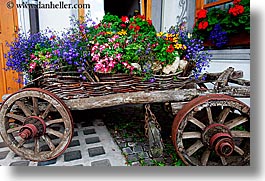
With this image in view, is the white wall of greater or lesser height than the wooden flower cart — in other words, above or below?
above

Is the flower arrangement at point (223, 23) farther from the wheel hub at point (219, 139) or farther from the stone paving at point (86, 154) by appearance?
the stone paving at point (86, 154)

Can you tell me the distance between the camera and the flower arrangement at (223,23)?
Answer: 2090 mm

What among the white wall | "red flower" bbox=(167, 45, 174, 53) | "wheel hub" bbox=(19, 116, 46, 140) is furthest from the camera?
the white wall

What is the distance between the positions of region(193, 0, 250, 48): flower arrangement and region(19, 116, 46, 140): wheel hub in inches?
85.6

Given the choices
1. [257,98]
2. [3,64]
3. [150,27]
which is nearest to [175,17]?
[150,27]

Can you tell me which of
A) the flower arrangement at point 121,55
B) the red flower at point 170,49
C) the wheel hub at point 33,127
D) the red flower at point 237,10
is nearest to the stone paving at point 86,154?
the wheel hub at point 33,127

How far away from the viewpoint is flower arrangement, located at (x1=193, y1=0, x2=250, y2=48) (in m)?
2.09

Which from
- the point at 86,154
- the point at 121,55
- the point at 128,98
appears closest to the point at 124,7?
the point at 121,55

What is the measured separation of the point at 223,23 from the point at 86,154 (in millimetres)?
2124

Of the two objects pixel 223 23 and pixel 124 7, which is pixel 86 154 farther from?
pixel 124 7

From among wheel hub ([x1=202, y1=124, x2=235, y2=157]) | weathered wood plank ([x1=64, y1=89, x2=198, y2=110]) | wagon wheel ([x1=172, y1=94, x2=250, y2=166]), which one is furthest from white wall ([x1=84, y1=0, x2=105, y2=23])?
wheel hub ([x1=202, y1=124, x2=235, y2=157])

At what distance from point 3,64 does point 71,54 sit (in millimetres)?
1538

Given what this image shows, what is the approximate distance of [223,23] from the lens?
2303 millimetres

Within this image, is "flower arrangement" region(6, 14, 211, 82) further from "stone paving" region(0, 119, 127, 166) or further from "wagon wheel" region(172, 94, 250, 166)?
"stone paving" region(0, 119, 127, 166)
